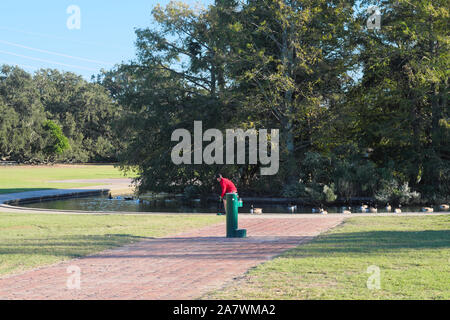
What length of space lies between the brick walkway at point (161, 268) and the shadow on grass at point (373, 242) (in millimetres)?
533

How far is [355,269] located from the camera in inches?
313

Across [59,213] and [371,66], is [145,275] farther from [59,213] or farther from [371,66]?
[371,66]

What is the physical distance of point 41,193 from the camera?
26.3 metres

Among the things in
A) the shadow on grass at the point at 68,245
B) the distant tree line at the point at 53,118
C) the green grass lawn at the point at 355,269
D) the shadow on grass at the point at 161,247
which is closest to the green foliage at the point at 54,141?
the distant tree line at the point at 53,118

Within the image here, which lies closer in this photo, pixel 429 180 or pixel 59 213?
pixel 59 213

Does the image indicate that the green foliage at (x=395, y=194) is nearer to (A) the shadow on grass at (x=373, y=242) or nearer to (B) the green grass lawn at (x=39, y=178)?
(A) the shadow on grass at (x=373, y=242)

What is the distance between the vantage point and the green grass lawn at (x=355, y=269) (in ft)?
21.3

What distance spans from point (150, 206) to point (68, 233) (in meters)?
11.2

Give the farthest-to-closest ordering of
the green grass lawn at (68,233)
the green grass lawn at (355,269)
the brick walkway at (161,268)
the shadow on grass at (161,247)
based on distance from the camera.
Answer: the shadow on grass at (161,247), the green grass lawn at (68,233), the brick walkway at (161,268), the green grass lawn at (355,269)

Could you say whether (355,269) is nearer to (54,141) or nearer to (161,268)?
(161,268)

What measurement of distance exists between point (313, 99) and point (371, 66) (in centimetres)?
338
